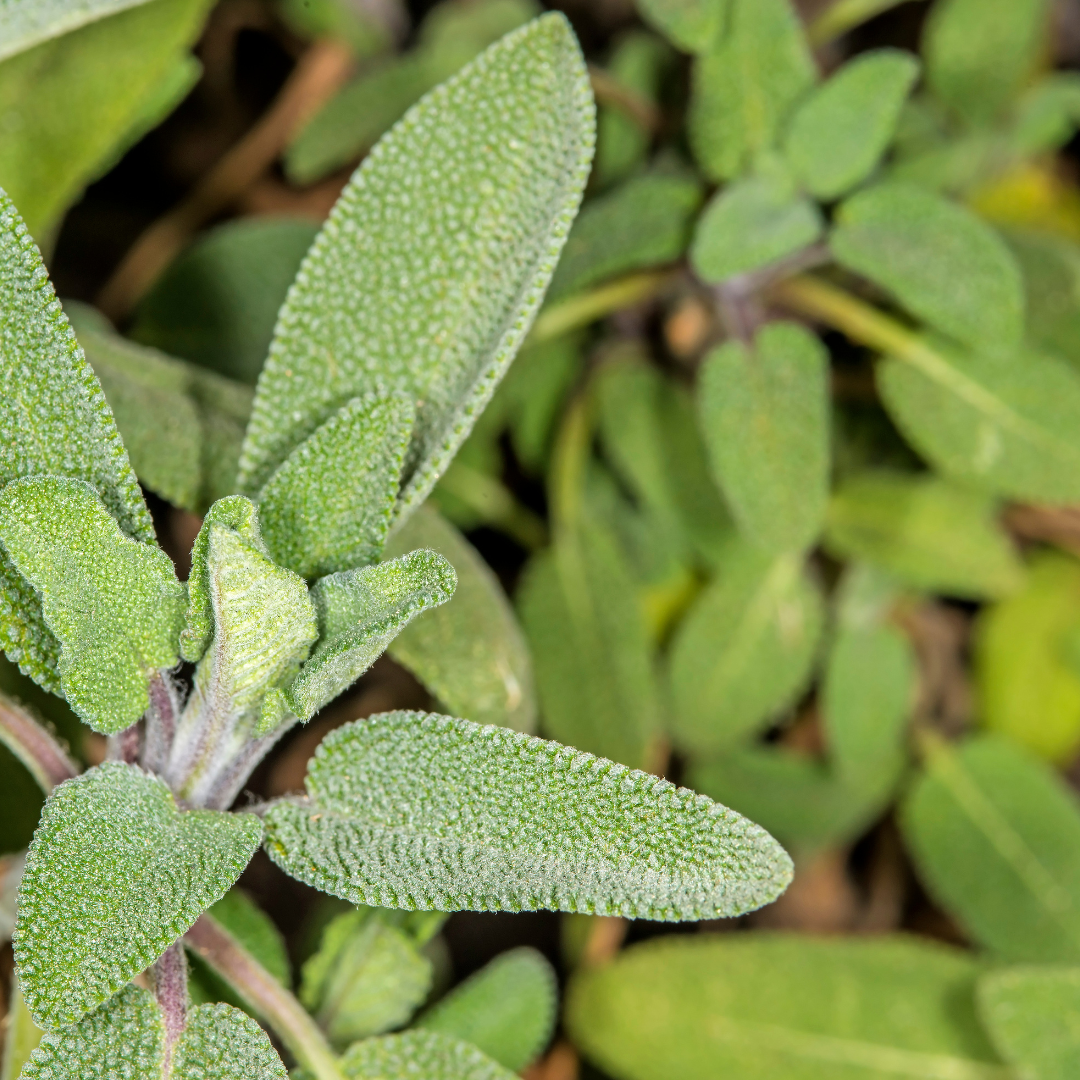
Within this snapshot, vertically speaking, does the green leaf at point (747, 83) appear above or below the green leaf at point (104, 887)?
above

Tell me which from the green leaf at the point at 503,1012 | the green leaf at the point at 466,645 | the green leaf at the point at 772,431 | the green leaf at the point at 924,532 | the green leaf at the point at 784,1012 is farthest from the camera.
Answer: the green leaf at the point at 924,532

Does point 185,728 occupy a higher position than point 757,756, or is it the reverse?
point 185,728

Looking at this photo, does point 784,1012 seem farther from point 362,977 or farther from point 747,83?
point 747,83

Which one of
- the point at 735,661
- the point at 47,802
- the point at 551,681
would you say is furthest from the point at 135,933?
the point at 735,661

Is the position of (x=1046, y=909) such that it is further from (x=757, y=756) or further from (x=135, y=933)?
(x=135, y=933)

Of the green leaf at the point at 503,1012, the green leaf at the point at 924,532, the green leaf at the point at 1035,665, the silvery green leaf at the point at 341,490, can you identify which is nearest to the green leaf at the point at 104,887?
the silvery green leaf at the point at 341,490

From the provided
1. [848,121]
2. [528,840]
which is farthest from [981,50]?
[528,840]

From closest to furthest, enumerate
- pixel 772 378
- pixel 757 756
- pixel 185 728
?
pixel 185 728, pixel 772 378, pixel 757 756

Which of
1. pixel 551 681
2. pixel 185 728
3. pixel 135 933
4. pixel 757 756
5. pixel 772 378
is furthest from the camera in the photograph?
pixel 757 756

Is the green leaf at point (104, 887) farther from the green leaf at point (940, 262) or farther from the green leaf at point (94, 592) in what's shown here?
the green leaf at point (940, 262)
